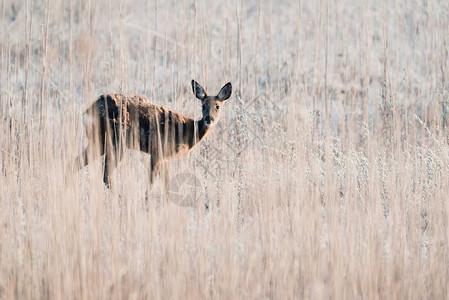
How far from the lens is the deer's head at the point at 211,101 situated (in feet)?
20.0

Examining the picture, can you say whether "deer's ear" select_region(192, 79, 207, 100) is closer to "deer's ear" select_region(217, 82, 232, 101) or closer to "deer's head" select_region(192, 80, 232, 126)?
"deer's head" select_region(192, 80, 232, 126)

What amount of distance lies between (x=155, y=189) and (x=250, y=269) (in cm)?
273

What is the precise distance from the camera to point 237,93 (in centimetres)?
607

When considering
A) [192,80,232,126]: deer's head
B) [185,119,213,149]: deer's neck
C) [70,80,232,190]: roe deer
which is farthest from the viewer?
[185,119,213,149]: deer's neck

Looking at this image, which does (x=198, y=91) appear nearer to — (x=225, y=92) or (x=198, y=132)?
(x=225, y=92)

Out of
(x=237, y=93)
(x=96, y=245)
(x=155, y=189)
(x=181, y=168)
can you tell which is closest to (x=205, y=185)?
(x=181, y=168)

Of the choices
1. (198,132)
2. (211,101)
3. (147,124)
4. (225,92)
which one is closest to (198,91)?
(211,101)

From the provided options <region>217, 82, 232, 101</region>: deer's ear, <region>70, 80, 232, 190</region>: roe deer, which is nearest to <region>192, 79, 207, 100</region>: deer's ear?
<region>70, 80, 232, 190</region>: roe deer

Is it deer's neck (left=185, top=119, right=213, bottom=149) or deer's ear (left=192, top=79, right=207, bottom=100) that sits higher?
deer's ear (left=192, top=79, right=207, bottom=100)

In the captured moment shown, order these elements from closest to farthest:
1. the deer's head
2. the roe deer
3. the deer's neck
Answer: the roe deer
the deer's head
the deer's neck

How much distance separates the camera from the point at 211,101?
6.23 meters

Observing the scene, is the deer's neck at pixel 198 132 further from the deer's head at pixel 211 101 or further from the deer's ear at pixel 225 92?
the deer's ear at pixel 225 92

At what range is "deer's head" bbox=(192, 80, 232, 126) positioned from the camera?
611 cm

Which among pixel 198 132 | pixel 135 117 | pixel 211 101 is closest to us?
pixel 135 117
